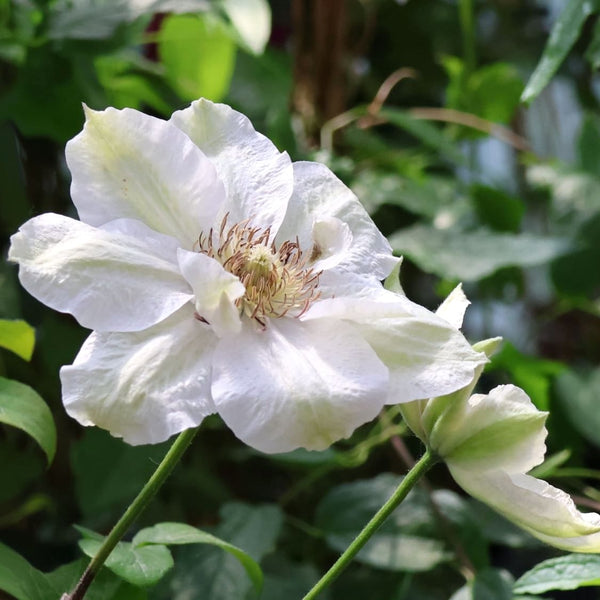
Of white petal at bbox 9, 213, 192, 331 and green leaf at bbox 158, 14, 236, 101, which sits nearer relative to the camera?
white petal at bbox 9, 213, 192, 331

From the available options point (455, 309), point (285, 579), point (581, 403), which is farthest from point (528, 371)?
point (455, 309)

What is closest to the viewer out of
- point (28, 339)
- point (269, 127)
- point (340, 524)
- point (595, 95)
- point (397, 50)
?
point (28, 339)

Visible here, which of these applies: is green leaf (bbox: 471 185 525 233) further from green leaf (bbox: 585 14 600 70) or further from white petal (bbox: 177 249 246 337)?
white petal (bbox: 177 249 246 337)

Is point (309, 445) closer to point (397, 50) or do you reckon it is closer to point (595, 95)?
point (397, 50)

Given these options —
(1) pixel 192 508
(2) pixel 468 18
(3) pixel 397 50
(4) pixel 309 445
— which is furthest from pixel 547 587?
(3) pixel 397 50

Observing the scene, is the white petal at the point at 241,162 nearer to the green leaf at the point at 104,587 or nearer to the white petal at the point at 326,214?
the white petal at the point at 326,214

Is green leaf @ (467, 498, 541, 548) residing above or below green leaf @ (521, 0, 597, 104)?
below

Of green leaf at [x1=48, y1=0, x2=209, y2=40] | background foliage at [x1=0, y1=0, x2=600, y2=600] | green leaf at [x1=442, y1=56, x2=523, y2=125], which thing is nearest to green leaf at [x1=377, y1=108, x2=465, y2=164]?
background foliage at [x1=0, y1=0, x2=600, y2=600]

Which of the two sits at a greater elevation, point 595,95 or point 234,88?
point 234,88
